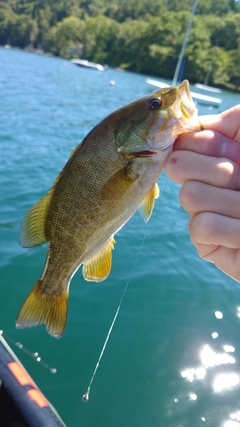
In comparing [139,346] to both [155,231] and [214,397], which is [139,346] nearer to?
[214,397]

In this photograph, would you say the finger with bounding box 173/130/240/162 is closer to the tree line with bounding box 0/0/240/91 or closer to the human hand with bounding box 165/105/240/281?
the human hand with bounding box 165/105/240/281

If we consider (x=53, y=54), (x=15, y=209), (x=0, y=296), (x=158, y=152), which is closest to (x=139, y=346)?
(x=0, y=296)

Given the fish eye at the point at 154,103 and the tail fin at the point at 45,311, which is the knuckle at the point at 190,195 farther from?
the tail fin at the point at 45,311

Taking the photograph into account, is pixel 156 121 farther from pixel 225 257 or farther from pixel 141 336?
pixel 141 336

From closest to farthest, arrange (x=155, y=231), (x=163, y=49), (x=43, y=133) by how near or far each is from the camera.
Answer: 1. (x=155, y=231)
2. (x=43, y=133)
3. (x=163, y=49)

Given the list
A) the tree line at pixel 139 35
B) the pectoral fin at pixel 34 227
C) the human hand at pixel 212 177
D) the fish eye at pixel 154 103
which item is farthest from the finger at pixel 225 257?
the tree line at pixel 139 35

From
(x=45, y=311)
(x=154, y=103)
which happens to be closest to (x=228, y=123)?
(x=154, y=103)
